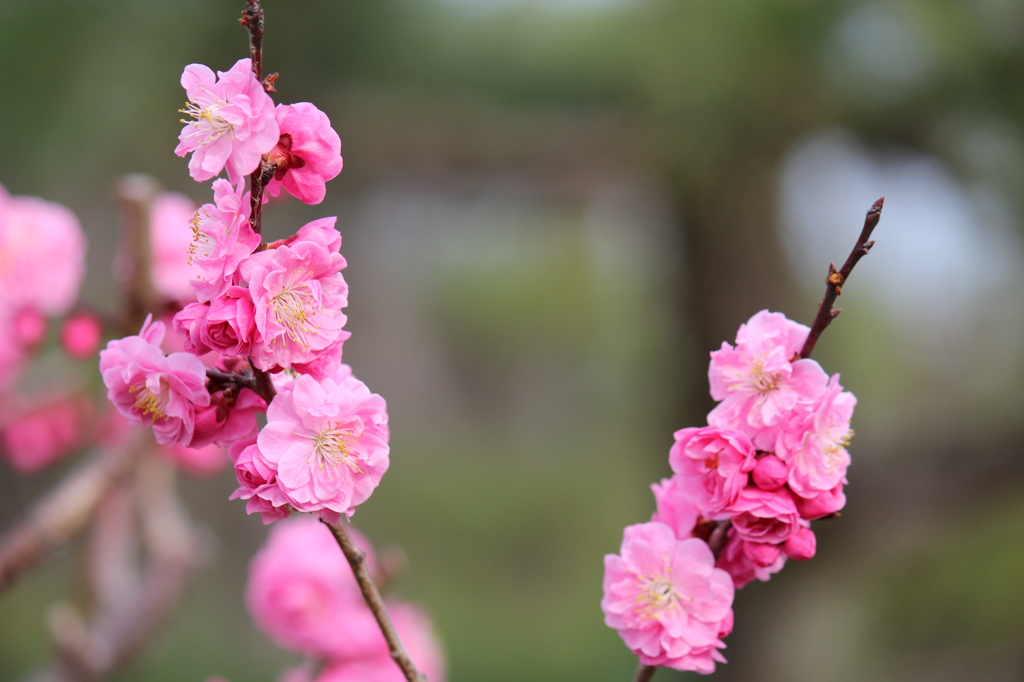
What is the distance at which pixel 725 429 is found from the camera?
25cm

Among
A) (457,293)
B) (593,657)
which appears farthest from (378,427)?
(457,293)

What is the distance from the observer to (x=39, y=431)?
758mm

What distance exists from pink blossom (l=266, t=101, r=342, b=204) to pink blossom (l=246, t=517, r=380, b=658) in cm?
37

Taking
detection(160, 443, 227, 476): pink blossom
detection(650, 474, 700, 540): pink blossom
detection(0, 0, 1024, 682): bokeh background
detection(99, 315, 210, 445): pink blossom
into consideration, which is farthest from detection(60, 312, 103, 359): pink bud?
detection(0, 0, 1024, 682): bokeh background

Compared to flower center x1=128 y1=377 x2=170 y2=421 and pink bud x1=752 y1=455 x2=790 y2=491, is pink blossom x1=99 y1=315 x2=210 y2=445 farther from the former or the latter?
pink bud x1=752 y1=455 x2=790 y2=491

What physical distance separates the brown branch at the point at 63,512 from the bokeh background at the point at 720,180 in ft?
2.98

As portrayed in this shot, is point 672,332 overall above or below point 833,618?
above

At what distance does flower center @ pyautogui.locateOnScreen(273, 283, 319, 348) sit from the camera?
207mm

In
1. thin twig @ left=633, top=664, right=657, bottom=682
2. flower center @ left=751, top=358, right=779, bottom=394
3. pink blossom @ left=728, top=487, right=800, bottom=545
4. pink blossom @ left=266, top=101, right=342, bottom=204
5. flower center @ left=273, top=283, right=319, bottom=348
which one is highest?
pink blossom @ left=266, top=101, right=342, bottom=204

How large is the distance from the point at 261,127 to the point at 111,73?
1878 millimetres

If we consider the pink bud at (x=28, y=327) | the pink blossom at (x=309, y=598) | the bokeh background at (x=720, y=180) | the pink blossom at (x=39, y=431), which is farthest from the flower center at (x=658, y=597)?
the bokeh background at (x=720, y=180)

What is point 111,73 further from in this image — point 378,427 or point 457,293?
point 457,293

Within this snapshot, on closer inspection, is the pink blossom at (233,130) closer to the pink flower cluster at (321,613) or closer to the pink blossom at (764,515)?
the pink blossom at (764,515)

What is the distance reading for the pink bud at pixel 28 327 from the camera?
649 millimetres
